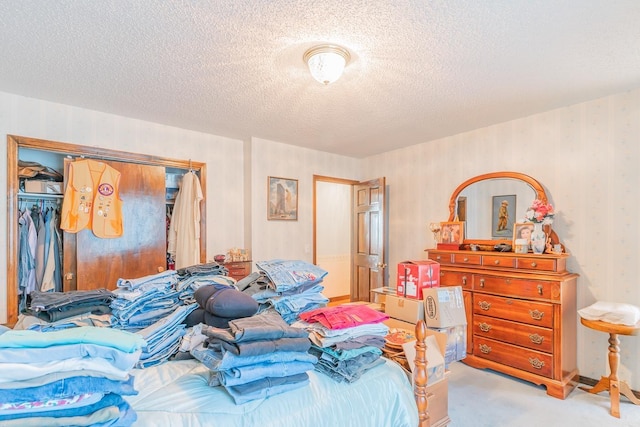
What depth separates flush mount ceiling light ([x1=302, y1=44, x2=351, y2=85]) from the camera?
6.69ft

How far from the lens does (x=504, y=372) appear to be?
Answer: 3.07 meters

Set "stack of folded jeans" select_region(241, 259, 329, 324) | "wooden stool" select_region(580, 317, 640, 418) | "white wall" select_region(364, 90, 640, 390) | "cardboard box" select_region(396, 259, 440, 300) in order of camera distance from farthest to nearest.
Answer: "white wall" select_region(364, 90, 640, 390) → "wooden stool" select_region(580, 317, 640, 418) → "cardboard box" select_region(396, 259, 440, 300) → "stack of folded jeans" select_region(241, 259, 329, 324)

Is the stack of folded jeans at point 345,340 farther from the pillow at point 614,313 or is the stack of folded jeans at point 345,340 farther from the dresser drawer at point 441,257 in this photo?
the dresser drawer at point 441,257

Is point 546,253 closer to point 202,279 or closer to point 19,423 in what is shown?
point 202,279

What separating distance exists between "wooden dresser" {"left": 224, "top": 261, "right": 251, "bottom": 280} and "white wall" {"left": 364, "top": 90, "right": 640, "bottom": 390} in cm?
306

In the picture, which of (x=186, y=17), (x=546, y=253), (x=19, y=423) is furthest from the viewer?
(x=546, y=253)

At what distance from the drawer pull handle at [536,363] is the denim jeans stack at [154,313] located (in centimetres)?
300

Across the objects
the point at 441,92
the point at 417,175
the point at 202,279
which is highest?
the point at 441,92

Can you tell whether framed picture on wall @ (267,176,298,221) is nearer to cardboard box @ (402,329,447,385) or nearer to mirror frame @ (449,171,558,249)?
mirror frame @ (449,171,558,249)

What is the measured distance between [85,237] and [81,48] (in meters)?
1.82

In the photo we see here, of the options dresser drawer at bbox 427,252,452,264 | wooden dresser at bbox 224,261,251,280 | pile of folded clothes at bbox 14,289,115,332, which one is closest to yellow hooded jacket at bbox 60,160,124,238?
wooden dresser at bbox 224,261,251,280

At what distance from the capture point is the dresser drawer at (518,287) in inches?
111

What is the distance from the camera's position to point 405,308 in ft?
7.02

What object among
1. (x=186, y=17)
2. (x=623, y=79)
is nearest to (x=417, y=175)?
(x=623, y=79)
